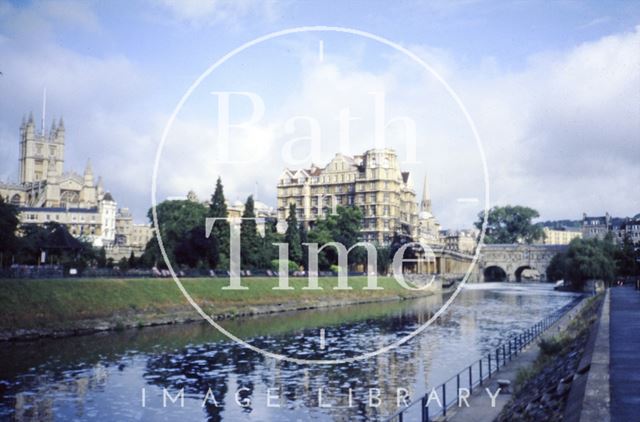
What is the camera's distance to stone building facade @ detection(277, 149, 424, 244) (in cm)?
13125

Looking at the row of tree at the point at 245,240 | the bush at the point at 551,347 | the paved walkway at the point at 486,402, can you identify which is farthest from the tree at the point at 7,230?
the bush at the point at 551,347

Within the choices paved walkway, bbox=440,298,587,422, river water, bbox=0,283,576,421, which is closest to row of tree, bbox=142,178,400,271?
river water, bbox=0,283,576,421

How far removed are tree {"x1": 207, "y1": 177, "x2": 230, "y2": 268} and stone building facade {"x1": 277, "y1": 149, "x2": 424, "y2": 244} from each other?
172 feet

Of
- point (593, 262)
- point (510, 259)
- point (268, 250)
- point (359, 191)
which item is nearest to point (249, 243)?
point (268, 250)

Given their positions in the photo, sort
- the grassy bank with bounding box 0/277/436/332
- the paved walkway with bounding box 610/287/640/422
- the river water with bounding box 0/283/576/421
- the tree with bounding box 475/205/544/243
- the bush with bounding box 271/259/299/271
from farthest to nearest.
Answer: the tree with bounding box 475/205/544/243 < the bush with bounding box 271/259/299/271 < the grassy bank with bounding box 0/277/436/332 < the river water with bounding box 0/283/576/421 < the paved walkway with bounding box 610/287/640/422

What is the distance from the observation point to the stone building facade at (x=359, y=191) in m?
131

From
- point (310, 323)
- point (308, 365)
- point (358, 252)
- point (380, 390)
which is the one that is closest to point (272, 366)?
point (308, 365)

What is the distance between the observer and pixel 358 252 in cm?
10000

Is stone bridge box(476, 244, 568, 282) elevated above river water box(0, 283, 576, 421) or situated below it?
above

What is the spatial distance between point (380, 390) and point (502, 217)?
18224 cm

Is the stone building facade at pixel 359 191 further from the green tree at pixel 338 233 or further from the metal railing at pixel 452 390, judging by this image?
the metal railing at pixel 452 390

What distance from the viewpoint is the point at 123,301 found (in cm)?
4491

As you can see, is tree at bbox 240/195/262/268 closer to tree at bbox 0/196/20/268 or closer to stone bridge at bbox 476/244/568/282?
tree at bbox 0/196/20/268

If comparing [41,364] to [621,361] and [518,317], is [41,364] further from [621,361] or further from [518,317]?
[518,317]
